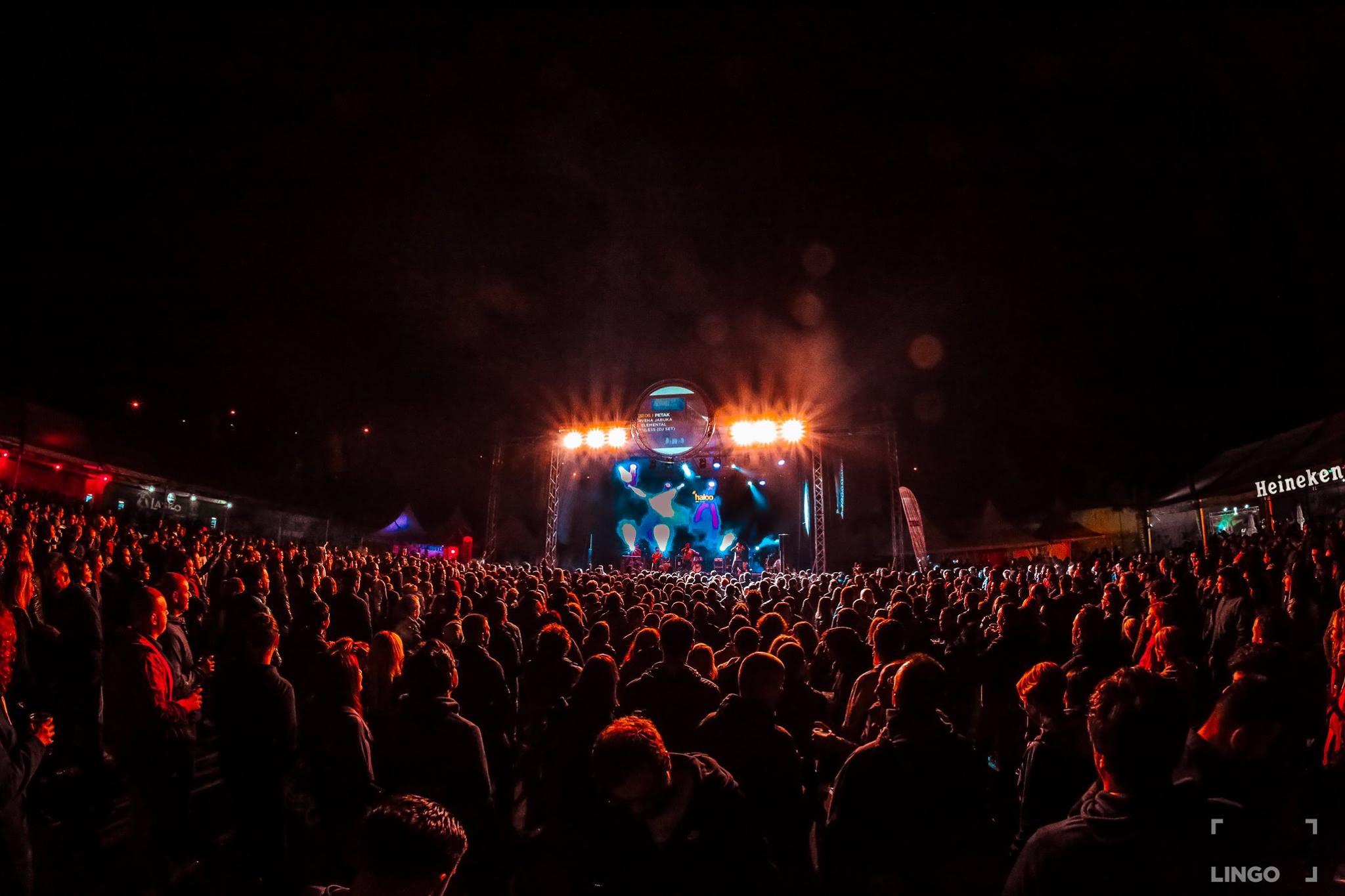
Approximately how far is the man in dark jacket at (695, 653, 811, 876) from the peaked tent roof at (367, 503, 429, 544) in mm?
31434

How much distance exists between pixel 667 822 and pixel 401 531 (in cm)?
3264

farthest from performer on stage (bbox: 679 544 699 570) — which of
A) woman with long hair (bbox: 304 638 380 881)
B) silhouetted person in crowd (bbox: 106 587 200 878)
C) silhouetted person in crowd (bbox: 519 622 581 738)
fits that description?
woman with long hair (bbox: 304 638 380 881)

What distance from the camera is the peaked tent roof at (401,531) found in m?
32.2

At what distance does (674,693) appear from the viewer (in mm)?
3811

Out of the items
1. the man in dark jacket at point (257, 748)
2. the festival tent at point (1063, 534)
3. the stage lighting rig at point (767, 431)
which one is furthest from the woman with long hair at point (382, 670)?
the festival tent at point (1063, 534)

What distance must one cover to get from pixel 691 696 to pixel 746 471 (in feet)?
79.3

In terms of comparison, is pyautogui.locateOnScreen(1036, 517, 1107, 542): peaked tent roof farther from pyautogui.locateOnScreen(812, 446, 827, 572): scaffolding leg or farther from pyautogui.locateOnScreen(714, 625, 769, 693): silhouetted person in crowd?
pyautogui.locateOnScreen(714, 625, 769, 693): silhouetted person in crowd

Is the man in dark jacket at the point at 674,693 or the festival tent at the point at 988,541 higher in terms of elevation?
the festival tent at the point at 988,541

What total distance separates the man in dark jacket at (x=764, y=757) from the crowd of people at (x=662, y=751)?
11mm

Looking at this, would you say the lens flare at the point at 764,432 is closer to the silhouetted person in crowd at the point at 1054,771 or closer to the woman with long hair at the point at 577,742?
the woman with long hair at the point at 577,742

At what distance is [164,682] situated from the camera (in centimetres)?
357

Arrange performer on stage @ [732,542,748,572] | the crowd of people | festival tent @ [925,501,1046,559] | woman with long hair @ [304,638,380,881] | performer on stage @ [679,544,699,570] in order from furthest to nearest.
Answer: festival tent @ [925,501,1046,559], performer on stage @ [679,544,699,570], performer on stage @ [732,542,748,572], woman with long hair @ [304,638,380,881], the crowd of people

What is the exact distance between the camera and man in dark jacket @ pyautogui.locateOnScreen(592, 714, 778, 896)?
1.98m

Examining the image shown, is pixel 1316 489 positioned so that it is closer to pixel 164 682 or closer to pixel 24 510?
pixel 164 682
